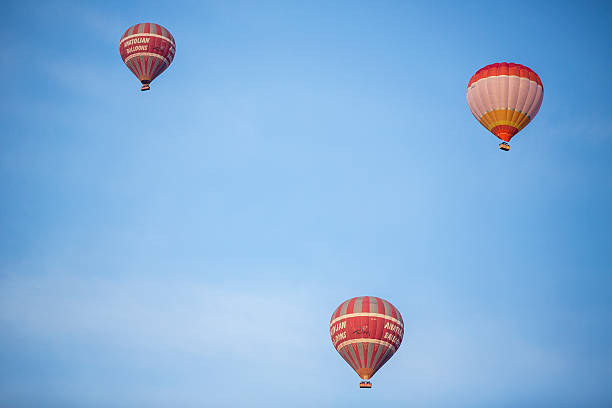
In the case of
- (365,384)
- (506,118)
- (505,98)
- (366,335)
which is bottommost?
(365,384)

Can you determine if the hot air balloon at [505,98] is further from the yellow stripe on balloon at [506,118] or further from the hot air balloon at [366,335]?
the hot air balloon at [366,335]

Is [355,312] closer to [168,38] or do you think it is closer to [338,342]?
[338,342]

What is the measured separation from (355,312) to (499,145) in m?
13.9

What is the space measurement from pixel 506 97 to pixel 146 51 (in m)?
27.1

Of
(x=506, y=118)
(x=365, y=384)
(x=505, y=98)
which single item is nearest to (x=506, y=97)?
(x=505, y=98)

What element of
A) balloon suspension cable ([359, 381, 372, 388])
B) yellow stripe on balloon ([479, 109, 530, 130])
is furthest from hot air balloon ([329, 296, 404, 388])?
yellow stripe on balloon ([479, 109, 530, 130])

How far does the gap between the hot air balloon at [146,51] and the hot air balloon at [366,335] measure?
2615 cm

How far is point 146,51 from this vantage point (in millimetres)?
68438

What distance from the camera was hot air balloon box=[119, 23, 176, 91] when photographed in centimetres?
6850

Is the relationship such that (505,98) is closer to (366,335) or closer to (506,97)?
(506,97)

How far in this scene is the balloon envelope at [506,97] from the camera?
5634 cm

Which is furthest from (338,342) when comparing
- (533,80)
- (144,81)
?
(144,81)

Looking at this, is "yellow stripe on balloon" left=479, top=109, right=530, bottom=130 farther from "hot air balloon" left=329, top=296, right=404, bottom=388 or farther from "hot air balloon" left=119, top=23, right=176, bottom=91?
"hot air balloon" left=119, top=23, right=176, bottom=91

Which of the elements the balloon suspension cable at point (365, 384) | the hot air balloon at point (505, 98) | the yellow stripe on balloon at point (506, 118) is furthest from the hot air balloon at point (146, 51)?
the balloon suspension cable at point (365, 384)
